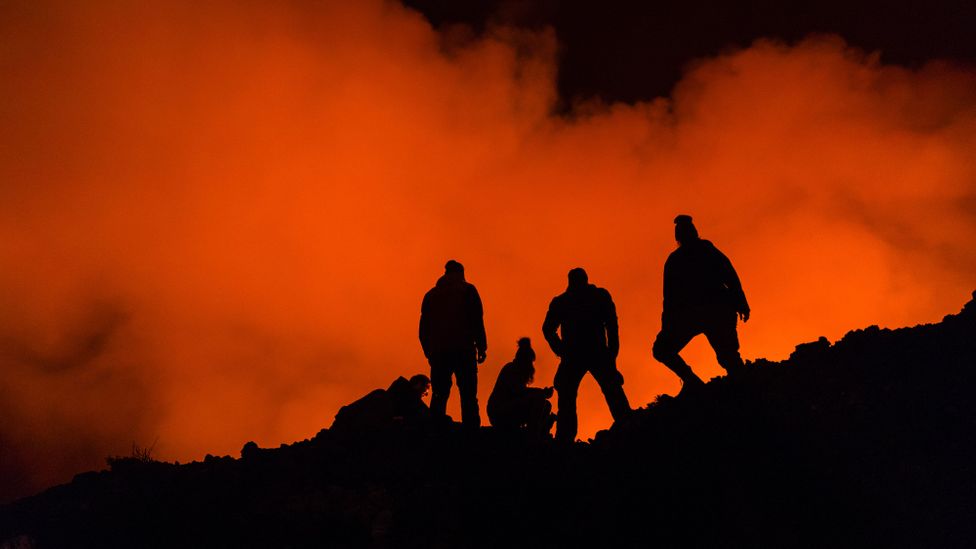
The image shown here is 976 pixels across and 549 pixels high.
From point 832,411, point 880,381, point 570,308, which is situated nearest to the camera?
point 832,411

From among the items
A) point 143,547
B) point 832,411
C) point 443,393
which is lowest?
point 143,547

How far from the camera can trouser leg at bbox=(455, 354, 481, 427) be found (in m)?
10.3

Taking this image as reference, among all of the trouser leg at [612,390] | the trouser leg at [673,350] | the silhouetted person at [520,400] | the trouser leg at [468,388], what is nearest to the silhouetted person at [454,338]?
the trouser leg at [468,388]

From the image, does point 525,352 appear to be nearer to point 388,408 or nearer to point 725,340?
point 388,408

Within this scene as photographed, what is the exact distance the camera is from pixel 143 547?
8.11 metres

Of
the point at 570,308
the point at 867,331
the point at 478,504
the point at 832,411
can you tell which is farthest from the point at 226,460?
the point at 867,331

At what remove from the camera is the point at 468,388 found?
410 inches

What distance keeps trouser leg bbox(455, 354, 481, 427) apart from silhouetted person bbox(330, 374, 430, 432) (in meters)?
0.95

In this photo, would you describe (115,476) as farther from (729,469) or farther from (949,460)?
(949,460)

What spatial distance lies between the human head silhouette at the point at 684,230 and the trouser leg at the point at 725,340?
3.41ft

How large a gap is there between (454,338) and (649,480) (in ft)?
11.3

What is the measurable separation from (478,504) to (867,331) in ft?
22.1

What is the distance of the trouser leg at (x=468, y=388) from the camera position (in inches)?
406

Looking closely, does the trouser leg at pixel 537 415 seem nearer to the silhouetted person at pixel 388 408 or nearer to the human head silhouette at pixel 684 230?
the silhouetted person at pixel 388 408
